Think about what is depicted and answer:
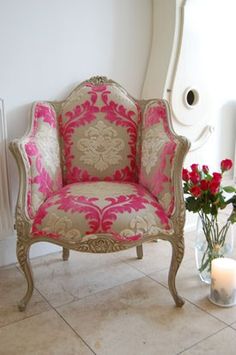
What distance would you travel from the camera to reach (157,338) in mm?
1094

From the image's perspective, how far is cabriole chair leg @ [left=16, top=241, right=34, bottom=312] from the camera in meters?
1.17

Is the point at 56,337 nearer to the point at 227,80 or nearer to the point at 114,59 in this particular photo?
the point at 114,59

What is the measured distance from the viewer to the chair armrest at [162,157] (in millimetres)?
1177

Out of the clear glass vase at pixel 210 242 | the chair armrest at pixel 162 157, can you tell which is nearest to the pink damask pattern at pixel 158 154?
the chair armrest at pixel 162 157

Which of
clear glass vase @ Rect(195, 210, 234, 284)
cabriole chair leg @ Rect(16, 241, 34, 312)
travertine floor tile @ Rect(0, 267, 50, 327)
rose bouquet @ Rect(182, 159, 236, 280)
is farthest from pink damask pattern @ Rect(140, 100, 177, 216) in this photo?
travertine floor tile @ Rect(0, 267, 50, 327)

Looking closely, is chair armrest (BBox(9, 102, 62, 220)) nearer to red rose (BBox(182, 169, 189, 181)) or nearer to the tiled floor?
the tiled floor

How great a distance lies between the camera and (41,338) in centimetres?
110

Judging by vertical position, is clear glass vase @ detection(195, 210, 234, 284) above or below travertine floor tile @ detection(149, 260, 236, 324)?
above

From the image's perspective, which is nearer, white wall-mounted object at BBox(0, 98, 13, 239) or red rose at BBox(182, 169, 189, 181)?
red rose at BBox(182, 169, 189, 181)

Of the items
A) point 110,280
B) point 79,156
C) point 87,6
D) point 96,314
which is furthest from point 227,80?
point 96,314

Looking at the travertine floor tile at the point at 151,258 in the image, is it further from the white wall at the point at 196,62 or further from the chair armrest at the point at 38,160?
the chair armrest at the point at 38,160

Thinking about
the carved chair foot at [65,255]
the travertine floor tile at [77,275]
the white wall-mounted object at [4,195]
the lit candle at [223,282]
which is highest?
the white wall-mounted object at [4,195]

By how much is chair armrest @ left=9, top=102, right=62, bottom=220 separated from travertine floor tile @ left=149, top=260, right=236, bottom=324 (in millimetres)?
683

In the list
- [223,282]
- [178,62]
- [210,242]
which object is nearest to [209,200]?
[210,242]
